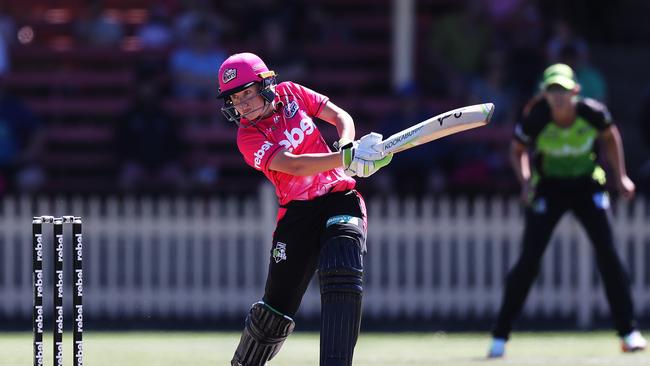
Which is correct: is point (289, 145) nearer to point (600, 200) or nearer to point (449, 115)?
point (449, 115)

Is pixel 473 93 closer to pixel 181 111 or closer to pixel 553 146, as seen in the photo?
pixel 181 111

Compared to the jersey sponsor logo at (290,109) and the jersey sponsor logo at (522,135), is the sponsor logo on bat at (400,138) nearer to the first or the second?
the jersey sponsor logo at (290,109)

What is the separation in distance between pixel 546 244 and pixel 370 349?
1.64 metres

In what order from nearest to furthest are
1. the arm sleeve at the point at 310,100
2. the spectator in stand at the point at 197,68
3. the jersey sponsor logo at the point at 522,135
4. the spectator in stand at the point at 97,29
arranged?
the arm sleeve at the point at 310,100, the jersey sponsor logo at the point at 522,135, the spectator in stand at the point at 197,68, the spectator in stand at the point at 97,29

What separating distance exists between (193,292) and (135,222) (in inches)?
33.2

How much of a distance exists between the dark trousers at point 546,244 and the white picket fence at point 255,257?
2.98 meters

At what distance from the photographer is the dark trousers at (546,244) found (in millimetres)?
9789

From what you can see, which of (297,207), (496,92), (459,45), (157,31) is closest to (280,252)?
(297,207)

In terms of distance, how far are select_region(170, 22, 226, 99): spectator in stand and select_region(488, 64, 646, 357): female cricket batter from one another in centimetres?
586

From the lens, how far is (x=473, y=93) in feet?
49.4

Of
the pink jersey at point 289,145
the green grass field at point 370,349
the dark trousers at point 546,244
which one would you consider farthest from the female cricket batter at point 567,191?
the pink jersey at point 289,145

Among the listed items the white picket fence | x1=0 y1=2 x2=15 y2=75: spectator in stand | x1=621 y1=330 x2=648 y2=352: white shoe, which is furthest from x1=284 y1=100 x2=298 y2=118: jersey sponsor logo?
x1=0 y1=2 x2=15 y2=75: spectator in stand

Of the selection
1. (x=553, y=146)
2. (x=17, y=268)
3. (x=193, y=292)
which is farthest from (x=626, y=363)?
(x=17, y=268)

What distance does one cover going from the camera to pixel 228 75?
23.8ft
